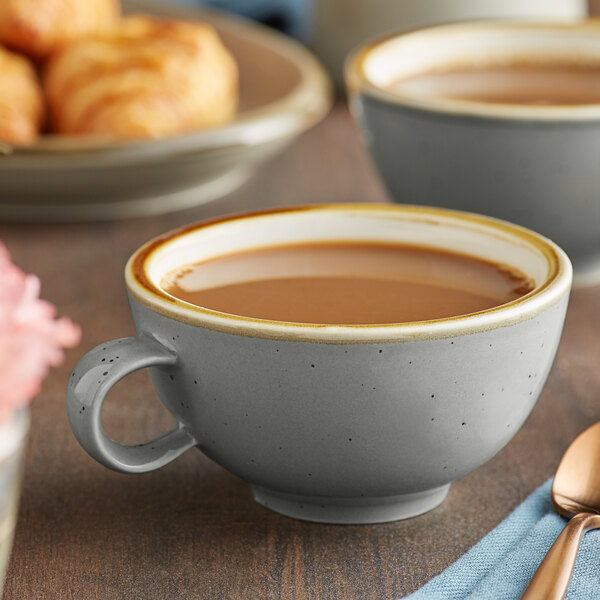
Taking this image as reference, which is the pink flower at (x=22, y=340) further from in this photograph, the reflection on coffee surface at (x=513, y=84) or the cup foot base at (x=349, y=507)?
the reflection on coffee surface at (x=513, y=84)

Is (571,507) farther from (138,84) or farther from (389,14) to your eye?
(389,14)

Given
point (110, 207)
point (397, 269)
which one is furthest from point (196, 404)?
point (110, 207)

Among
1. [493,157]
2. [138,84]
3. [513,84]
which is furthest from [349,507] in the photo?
[138,84]

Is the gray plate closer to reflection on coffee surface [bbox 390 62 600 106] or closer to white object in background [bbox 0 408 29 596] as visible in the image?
reflection on coffee surface [bbox 390 62 600 106]

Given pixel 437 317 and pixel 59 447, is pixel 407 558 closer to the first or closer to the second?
pixel 437 317

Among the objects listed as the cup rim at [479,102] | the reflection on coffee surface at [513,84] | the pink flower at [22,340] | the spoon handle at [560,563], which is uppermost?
the pink flower at [22,340]

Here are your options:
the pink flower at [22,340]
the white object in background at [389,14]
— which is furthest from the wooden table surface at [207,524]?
the white object in background at [389,14]
